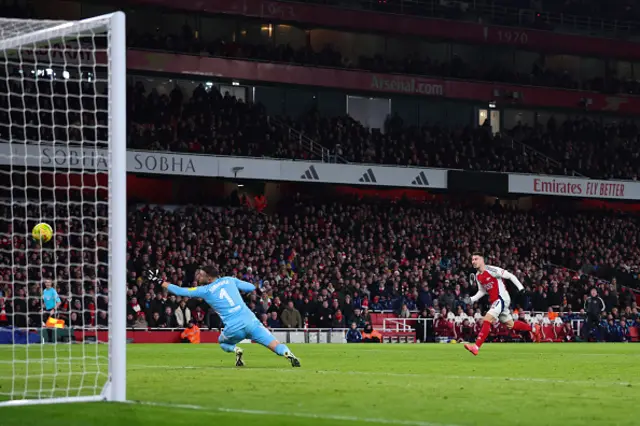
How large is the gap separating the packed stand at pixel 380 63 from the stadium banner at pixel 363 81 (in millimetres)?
356

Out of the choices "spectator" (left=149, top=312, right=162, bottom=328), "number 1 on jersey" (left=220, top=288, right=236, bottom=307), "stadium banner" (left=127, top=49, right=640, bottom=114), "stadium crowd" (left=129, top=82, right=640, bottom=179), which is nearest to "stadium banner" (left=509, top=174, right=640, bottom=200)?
"stadium crowd" (left=129, top=82, right=640, bottom=179)

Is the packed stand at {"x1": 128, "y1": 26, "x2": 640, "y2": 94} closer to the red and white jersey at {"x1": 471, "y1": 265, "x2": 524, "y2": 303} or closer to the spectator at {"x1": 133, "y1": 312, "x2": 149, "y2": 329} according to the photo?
the spectator at {"x1": 133, "y1": 312, "x2": 149, "y2": 329}

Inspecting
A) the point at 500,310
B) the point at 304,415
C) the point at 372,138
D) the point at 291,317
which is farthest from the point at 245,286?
the point at 372,138

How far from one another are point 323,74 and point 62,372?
114ft

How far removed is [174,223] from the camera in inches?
1574

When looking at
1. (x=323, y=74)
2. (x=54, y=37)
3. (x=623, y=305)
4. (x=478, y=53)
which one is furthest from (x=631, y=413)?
(x=478, y=53)

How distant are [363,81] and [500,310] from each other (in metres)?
29.1

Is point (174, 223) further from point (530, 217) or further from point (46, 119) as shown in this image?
point (530, 217)

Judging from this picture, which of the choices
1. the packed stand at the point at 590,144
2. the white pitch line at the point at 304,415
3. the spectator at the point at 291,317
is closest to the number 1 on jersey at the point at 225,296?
the white pitch line at the point at 304,415

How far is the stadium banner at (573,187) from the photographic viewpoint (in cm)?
5094

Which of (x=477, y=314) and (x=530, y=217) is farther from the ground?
(x=530, y=217)

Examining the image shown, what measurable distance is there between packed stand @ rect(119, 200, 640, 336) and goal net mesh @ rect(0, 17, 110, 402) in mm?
3309

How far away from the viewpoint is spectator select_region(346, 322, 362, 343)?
118ft

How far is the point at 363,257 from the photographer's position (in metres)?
42.7
